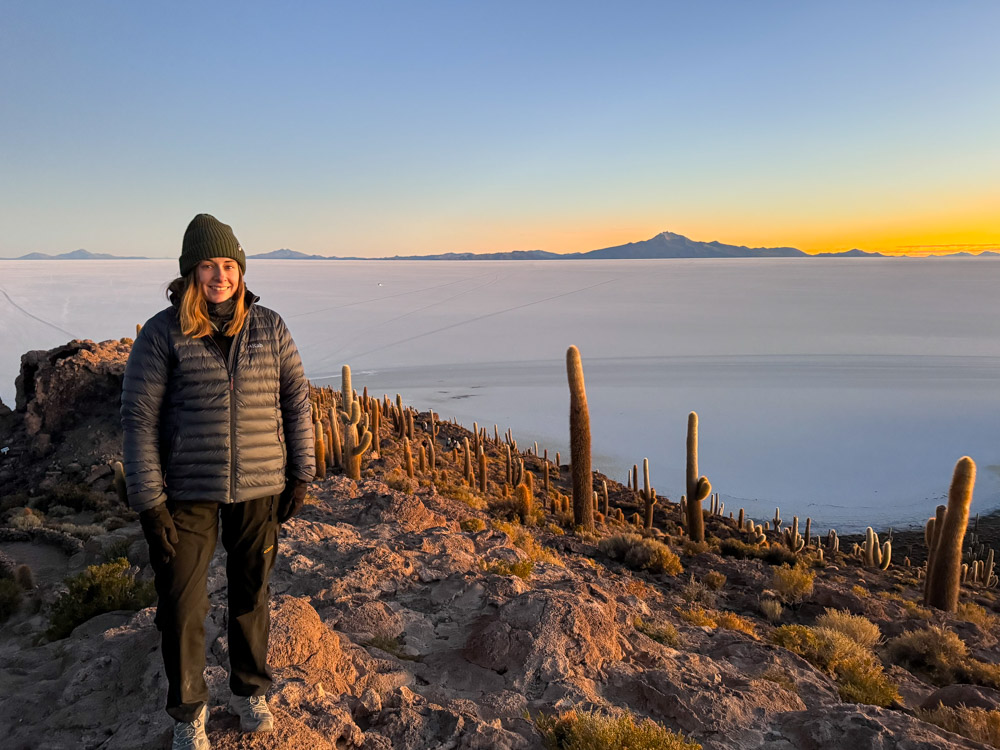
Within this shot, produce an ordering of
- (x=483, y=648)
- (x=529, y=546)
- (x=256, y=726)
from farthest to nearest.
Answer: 1. (x=529, y=546)
2. (x=483, y=648)
3. (x=256, y=726)

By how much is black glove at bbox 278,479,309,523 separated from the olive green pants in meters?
0.05

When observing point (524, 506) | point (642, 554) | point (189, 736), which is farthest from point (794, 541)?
point (189, 736)

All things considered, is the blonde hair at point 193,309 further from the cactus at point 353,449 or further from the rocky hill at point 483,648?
the cactus at point 353,449

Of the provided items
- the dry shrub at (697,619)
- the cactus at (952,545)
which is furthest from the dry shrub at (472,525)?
the cactus at (952,545)

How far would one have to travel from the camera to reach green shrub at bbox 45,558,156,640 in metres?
4.69

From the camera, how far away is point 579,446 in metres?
11.2

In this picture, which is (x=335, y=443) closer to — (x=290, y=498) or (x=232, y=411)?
(x=290, y=498)

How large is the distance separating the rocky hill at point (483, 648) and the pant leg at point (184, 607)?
0.33 meters

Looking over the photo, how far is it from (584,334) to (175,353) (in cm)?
5787

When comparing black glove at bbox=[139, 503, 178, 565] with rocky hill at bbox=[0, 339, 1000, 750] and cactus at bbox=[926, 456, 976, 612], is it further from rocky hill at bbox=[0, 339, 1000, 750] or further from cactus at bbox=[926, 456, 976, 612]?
cactus at bbox=[926, 456, 976, 612]

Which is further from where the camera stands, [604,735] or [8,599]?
[8,599]

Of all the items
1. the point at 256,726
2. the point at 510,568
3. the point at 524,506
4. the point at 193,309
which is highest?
the point at 193,309

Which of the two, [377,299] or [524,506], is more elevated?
[377,299]

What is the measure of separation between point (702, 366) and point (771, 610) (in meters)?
39.9
